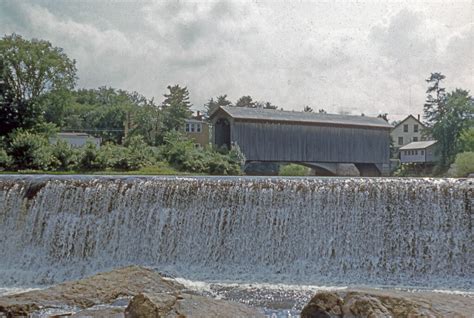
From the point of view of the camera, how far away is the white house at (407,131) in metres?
65.6

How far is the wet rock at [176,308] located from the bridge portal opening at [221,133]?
88.7 ft

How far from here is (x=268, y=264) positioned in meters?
10.6

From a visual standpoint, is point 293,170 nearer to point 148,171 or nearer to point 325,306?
point 148,171

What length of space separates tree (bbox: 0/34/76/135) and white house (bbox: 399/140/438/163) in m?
34.4

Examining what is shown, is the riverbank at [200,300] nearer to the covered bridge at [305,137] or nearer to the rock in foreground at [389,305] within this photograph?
the rock in foreground at [389,305]

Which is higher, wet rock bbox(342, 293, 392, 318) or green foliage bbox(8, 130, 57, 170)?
green foliage bbox(8, 130, 57, 170)

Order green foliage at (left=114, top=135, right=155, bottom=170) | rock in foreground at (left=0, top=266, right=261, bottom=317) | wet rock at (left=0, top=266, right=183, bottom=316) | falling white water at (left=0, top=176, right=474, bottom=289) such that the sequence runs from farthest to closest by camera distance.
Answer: green foliage at (left=114, top=135, right=155, bottom=170) → falling white water at (left=0, top=176, right=474, bottom=289) → wet rock at (left=0, top=266, right=183, bottom=316) → rock in foreground at (left=0, top=266, right=261, bottom=317)

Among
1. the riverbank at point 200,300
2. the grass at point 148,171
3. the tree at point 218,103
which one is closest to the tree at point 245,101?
the tree at point 218,103

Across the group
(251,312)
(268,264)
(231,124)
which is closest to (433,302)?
(251,312)

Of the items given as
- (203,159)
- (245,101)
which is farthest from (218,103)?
(203,159)

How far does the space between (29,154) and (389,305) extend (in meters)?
23.3

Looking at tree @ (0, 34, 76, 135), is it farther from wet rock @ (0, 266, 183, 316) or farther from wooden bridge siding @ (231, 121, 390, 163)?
wet rock @ (0, 266, 183, 316)

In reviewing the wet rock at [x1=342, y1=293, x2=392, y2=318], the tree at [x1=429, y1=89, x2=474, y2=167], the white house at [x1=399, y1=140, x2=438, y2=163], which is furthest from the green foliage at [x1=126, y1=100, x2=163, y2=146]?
the wet rock at [x1=342, y1=293, x2=392, y2=318]

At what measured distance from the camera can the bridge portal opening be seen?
1310 inches
